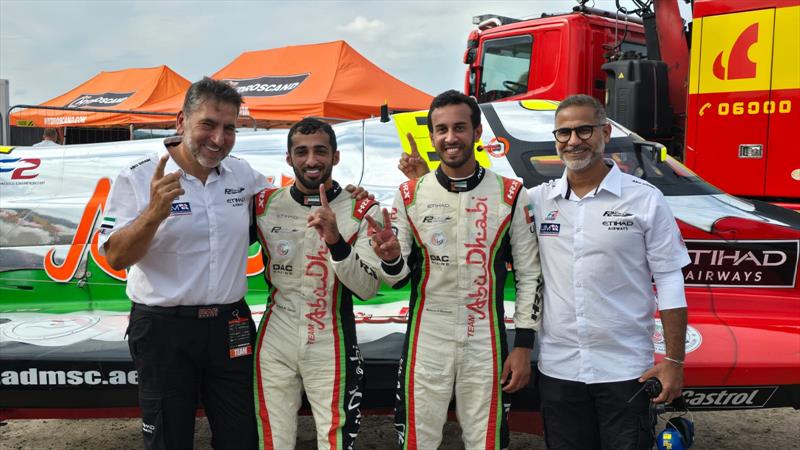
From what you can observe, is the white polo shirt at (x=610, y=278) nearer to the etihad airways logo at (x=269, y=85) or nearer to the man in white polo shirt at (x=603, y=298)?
the man in white polo shirt at (x=603, y=298)

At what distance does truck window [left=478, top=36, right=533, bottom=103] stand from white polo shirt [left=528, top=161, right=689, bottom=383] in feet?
17.5

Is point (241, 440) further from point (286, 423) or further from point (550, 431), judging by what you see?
point (550, 431)

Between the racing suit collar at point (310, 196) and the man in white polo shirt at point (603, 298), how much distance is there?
Result: 0.82m

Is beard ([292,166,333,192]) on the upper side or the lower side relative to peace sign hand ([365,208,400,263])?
upper

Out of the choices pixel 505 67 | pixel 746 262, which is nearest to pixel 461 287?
pixel 746 262

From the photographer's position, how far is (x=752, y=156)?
5840 mm

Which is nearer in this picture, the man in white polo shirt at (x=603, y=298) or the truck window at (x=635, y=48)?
the man in white polo shirt at (x=603, y=298)

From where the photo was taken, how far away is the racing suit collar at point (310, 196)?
2660mm

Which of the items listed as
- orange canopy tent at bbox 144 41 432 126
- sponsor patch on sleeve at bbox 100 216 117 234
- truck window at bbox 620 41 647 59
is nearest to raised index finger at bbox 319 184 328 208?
sponsor patch on sleeve at bbox 100 216 117 234

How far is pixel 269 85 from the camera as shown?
46.1ft

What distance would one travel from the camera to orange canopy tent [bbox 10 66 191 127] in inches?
476

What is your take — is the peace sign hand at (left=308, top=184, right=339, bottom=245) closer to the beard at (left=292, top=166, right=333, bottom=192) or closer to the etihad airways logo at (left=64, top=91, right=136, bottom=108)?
the beard at (left=292, top=166, right=333, bottom=192)

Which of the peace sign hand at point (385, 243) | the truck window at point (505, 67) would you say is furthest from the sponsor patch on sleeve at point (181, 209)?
the truck window at point (505, 67)

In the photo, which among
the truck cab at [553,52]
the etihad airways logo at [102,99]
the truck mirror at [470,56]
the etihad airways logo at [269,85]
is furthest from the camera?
the etihad airways logo at [102,99]
